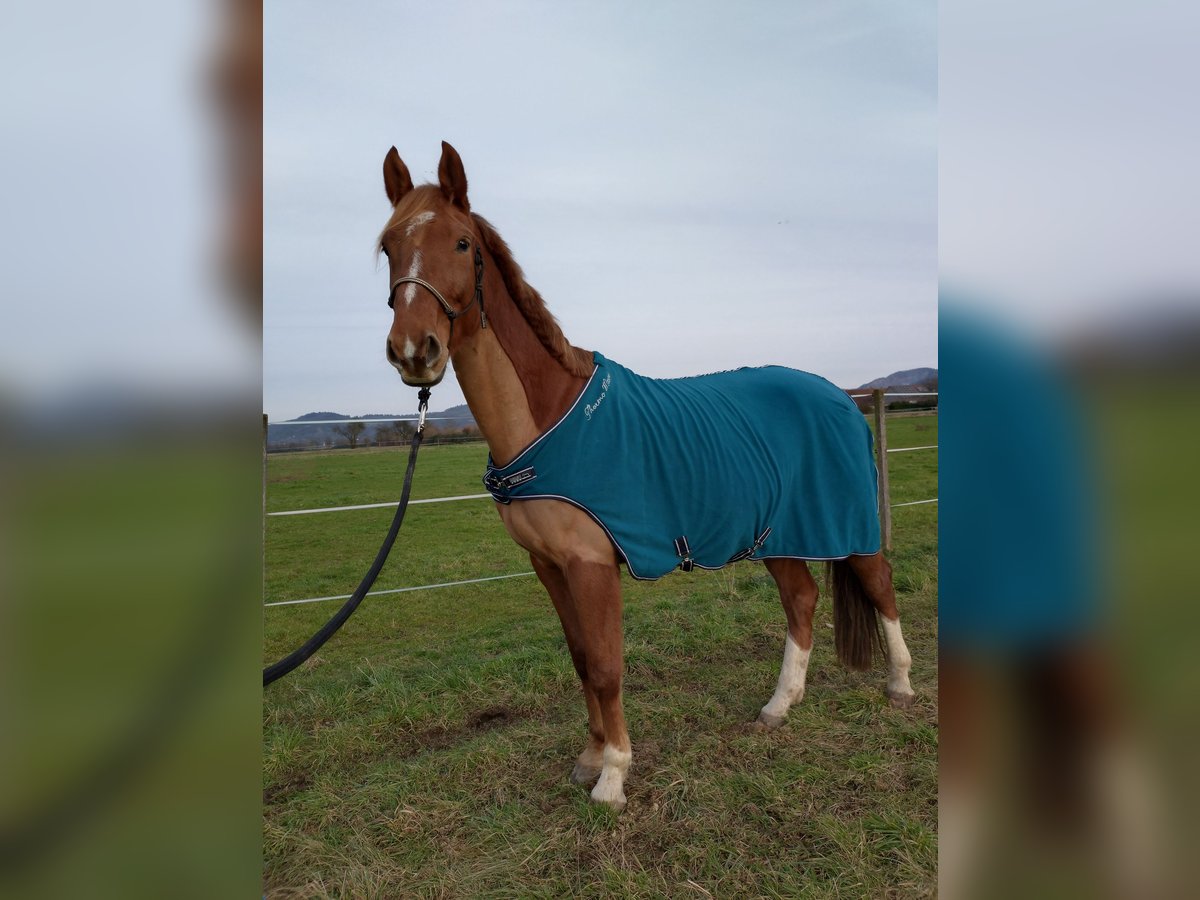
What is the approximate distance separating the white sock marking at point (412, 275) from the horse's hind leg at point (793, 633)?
2280mm

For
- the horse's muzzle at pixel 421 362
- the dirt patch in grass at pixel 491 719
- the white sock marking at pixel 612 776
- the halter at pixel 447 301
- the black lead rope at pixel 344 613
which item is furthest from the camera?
the dirt patch in grass at pixel 491 719

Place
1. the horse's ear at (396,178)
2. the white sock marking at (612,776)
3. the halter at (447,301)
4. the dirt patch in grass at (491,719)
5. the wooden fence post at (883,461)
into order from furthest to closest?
1. the wooden fence post at (883,461)
2. the dirt patch in grass at (491,719)
3. the white sock marking at (612,776)
4. the horse's ear at (396,178)
5. the halter at (447,301)

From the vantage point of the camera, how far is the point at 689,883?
7.35ft

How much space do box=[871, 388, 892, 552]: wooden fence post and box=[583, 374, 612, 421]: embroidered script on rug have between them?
5234mm

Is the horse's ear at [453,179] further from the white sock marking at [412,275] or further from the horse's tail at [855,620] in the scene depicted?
the horse's tail at [855,620]

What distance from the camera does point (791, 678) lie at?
11.6 feet

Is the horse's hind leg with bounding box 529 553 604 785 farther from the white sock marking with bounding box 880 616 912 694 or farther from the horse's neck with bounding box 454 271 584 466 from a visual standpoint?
the white sock marking with bounding box 880 616 912 694

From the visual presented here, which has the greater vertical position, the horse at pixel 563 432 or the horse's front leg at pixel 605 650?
the horse at pixel 563 432

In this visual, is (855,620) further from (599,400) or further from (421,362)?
(421,362)

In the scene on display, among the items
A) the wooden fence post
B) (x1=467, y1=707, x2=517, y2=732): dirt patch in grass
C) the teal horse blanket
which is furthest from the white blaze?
the wooden fence post

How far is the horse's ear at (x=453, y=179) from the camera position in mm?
2346

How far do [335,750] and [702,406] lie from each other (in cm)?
229

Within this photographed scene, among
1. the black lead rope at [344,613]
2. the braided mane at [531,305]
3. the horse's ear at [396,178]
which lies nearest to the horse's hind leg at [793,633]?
the braided mane at [531,305]

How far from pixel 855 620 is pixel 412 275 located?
276cm
